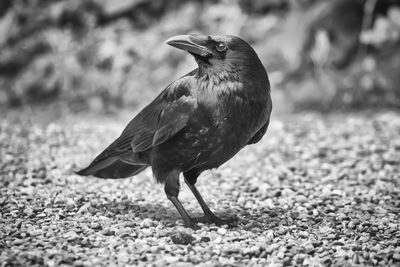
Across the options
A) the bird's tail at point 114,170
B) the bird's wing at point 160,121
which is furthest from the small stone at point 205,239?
the bird's tail at point 114,170

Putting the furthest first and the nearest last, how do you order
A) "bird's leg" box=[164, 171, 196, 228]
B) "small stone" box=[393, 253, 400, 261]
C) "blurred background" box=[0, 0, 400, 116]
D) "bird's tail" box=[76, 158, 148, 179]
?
"blurred background" box=[0, 0, 400, 116], "bird's tail" box=[76, 158, 148, 179], "bird's leg" box=[164, 171, 196, 228], "small stone" box=[393, 253, 400, 261]

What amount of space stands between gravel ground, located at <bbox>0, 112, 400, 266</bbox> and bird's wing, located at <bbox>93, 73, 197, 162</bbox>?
0.49 metres

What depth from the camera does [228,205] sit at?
4.42 metres

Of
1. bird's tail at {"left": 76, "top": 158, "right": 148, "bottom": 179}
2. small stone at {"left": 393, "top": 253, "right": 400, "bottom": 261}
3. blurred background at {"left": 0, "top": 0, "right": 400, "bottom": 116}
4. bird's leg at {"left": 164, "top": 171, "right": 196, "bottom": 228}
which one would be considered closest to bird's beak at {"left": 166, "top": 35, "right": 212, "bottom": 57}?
bird's leg at {"left": 164, "top": 171, "right": 196, "bottom": 228}

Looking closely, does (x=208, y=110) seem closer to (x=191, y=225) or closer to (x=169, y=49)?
(x=191, y=225)

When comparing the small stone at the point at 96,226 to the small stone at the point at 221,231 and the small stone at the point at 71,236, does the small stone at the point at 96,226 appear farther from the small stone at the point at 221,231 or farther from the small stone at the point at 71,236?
the small stone at the point at 221,231

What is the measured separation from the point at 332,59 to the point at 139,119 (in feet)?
15.5

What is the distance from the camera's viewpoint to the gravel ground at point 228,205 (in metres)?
3.26

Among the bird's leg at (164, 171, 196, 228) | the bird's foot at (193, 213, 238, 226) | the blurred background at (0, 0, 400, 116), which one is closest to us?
the bird's leg at (164, 171, 196, 228)

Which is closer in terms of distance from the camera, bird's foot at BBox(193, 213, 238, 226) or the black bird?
the black bird

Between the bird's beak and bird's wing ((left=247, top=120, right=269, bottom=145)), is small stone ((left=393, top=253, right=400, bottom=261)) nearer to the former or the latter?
bird's wing ((left=247, top=120, right=269, bottom=145))

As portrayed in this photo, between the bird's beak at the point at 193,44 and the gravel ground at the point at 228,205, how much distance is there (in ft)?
3.67

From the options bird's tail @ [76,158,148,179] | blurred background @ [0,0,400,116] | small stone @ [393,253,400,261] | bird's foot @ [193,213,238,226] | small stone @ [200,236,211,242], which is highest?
blurred background @ [0,0,400,116]

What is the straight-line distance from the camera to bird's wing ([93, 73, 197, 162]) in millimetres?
3580
